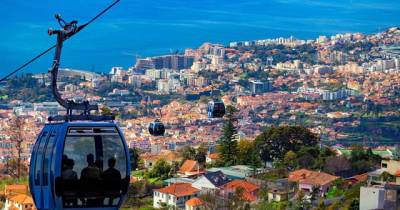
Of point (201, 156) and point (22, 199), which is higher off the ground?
point (201, 156)

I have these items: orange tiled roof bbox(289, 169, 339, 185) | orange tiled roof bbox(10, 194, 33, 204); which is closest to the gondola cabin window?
orange tiled roof bbox(10, 194, 33, 204)

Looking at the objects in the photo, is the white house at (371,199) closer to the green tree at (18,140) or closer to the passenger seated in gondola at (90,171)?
the green tree at (18,140)

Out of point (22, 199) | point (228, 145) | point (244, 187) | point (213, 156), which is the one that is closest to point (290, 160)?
point (228, 145)

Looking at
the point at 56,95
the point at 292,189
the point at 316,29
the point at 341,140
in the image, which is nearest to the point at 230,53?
the point at 316,29

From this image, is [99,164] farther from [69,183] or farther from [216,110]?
[216,110]

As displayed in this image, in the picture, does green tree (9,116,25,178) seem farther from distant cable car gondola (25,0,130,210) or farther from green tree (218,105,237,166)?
distant cable car gondola (25,0,130,210)

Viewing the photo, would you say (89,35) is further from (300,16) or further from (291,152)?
(291,152)

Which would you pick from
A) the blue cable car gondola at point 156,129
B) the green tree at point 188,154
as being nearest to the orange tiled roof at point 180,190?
the green tree at point 188,154
